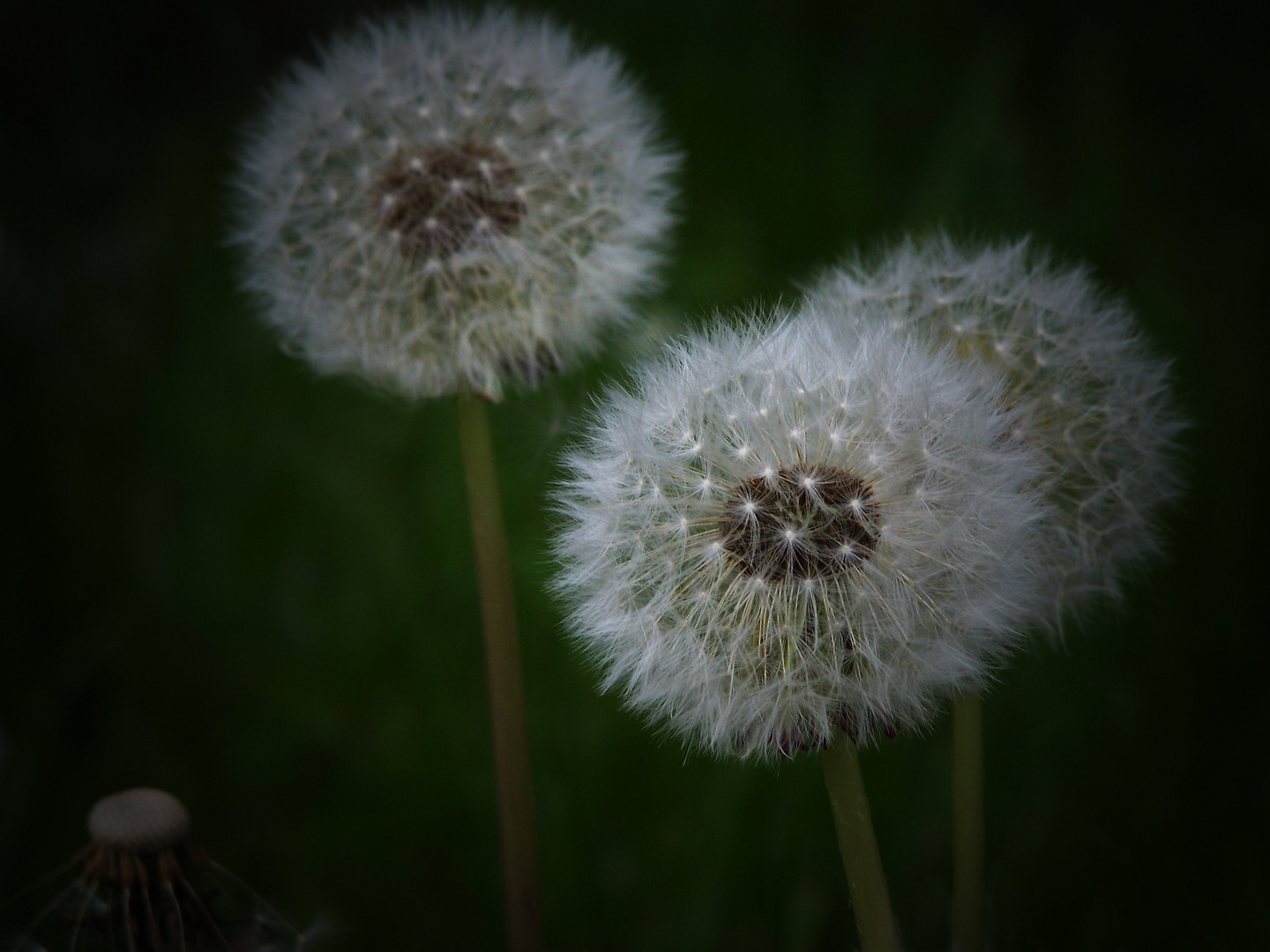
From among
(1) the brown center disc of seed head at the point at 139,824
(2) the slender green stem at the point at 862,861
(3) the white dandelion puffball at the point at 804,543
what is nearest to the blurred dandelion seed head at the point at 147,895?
(1) the brown center disc of seed head at the point at 139,824

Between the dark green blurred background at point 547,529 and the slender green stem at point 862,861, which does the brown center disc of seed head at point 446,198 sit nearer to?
the dark green blurred background at point 547,529

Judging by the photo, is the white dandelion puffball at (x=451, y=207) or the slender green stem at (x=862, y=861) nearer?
the slender green stem at (x=862, y=861)

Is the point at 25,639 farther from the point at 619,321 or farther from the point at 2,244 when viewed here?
the point at 619,321

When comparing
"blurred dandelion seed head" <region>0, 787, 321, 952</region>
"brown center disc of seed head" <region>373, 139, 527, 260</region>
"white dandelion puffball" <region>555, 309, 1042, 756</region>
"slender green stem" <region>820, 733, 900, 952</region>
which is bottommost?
"slender green stem" <region>820, 733, 900, 952</region>

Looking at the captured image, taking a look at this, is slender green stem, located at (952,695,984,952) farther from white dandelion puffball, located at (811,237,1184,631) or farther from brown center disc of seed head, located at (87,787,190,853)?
brown center disc of seed head, located at (87,787,190,853)

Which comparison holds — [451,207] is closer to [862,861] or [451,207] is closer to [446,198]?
[446,198]

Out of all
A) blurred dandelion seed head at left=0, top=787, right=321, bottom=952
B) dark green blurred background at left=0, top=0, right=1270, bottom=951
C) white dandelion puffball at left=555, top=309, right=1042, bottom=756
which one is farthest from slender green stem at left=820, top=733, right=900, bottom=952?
blurred dandelion seed head at left=0, top=787, right=321, bottom=952

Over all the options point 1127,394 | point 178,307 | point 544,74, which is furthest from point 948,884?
point 178,307
